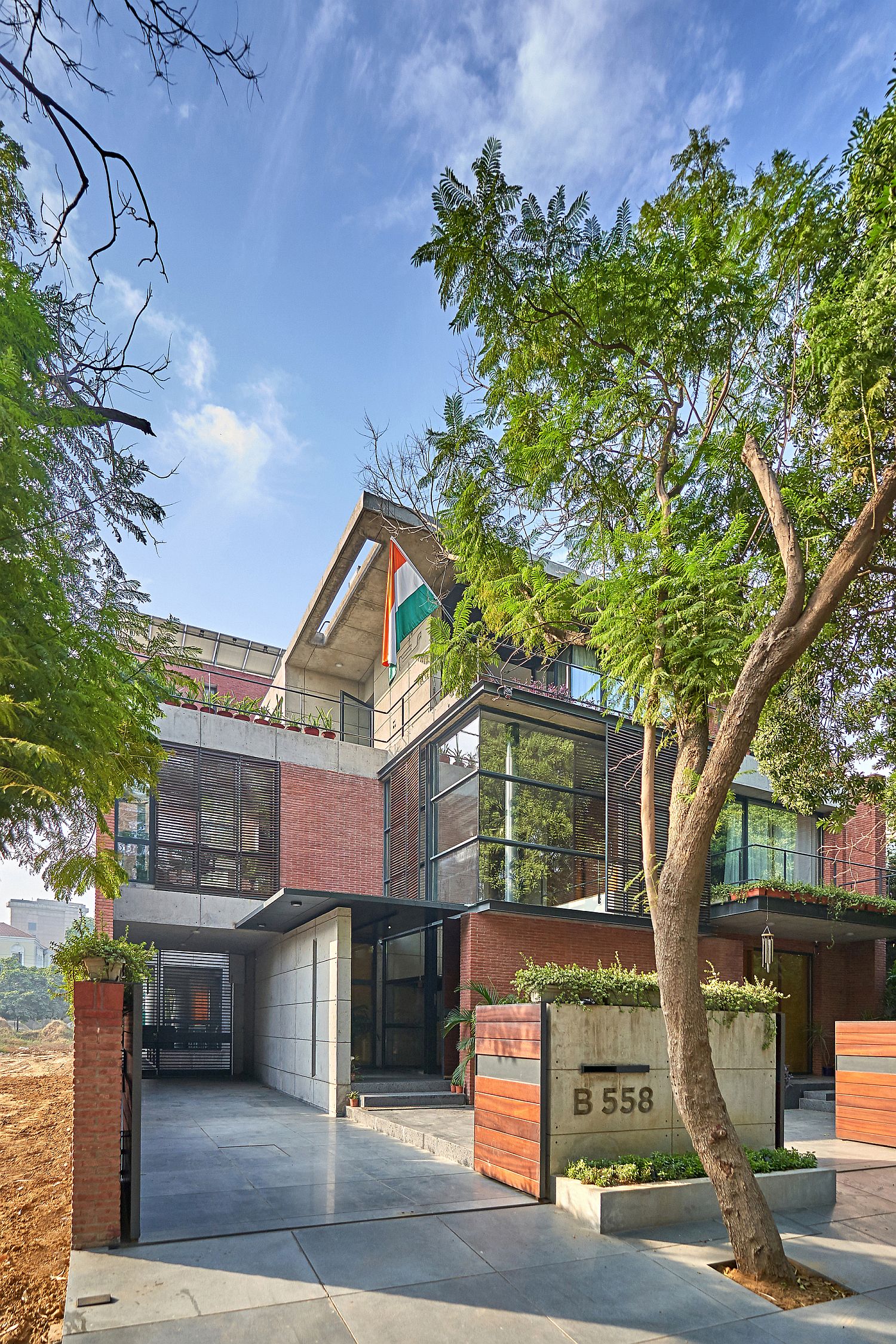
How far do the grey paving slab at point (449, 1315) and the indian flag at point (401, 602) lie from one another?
447 inches

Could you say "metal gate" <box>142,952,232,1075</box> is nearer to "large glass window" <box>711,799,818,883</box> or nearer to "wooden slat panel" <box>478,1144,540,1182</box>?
"large glass window" <box>711,799,818,883</box>

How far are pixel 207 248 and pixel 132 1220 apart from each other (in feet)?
20.5

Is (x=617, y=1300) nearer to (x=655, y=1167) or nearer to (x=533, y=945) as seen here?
(x=655, y=1167)

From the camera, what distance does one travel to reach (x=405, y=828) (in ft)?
57.7

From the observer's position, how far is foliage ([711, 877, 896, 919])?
1622cm

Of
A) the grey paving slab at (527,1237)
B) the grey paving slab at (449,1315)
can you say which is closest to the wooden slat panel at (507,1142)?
→ the grey paving slab at (527,1237)

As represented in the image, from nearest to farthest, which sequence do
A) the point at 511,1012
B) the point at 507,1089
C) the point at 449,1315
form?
the point at 449,1315
the point at 507,1089
the point at 511,1012

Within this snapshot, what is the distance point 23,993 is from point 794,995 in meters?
35.3

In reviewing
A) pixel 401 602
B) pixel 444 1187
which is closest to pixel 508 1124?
pixel 444 1187

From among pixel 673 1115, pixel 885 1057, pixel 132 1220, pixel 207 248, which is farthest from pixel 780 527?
pixel 885 1057

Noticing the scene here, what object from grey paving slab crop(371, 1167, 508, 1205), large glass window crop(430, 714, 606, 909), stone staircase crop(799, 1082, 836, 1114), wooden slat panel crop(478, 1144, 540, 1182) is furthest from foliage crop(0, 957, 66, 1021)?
wooden slat panel crop(478, 1144, 540, 1182)

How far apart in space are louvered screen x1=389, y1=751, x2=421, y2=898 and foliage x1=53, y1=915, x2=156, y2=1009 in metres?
10.0

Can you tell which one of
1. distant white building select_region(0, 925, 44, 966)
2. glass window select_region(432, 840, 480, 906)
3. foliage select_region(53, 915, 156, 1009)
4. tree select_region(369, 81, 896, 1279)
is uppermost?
tree select_region(369, 81, 896, 1279)

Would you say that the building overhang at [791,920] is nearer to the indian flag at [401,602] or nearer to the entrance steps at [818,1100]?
the entrance steps at [818,1100]
